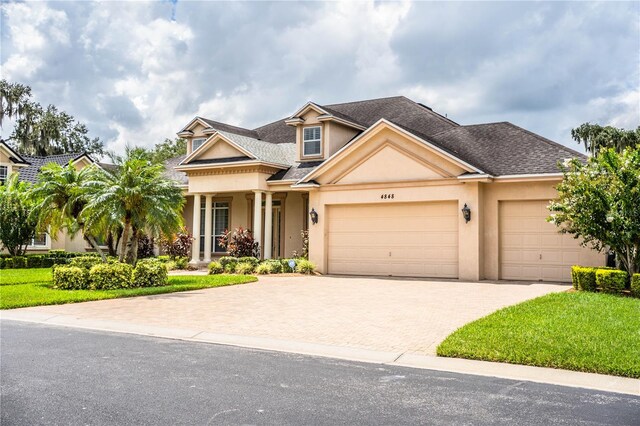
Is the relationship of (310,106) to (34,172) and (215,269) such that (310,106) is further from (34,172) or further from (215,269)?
(34,172)

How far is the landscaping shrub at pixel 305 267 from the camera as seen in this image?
21.9m

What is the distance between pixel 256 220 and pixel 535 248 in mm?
11049

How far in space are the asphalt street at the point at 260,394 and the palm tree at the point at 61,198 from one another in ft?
34.9

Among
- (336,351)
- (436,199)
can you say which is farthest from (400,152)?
(336,351)

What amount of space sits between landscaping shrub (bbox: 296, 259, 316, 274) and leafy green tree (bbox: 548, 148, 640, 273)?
30.3 ft

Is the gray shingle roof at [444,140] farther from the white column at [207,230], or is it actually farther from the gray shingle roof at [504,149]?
the white column at [207,230]

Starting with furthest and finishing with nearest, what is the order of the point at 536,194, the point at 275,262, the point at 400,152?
the point at 275,262, the point at 400,152, the point at 536,194

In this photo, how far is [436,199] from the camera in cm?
2031

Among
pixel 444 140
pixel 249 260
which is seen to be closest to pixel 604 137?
pixel 444 140

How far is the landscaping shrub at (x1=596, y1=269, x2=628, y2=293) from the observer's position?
14.4 m

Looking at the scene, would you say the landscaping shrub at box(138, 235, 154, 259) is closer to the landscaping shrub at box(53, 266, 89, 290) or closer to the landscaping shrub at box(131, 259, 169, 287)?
the landscaping shrub at box(131, 259, 169, 287)

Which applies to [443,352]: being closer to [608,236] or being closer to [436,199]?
[608,236]

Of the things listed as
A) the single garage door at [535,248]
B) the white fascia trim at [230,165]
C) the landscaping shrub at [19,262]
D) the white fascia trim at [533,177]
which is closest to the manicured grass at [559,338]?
the single garage door at [535,248]

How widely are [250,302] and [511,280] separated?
9627mm
